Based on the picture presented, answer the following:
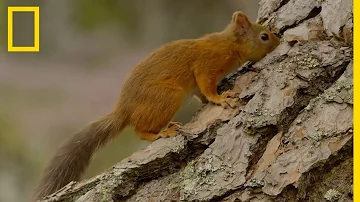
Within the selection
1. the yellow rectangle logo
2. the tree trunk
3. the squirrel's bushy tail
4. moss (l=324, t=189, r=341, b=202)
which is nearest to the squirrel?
the squirrel's bushy tail

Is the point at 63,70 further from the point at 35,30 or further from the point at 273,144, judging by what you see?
the point at 273,144

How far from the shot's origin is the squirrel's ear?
Result: 6.45 feet

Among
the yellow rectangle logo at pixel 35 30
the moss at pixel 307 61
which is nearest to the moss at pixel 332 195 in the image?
the moss at pixel 307 61

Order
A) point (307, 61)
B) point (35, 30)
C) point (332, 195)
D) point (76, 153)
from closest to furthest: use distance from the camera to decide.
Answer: point (332, 195)
point (307, 61)
point (76, 153)
point (35, 30)

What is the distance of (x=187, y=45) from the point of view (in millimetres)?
1938

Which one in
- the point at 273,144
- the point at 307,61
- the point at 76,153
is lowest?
the point at 76,153

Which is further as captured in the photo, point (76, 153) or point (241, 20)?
point (241, 20)

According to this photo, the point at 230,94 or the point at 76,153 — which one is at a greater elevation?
the point at 230,94

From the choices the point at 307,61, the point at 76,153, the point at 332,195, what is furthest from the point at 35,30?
the point at 332,195

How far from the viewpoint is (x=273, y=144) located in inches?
54.2

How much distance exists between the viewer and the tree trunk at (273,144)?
1.29 m

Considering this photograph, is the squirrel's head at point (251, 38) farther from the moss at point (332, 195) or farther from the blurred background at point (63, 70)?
the moss at point (332, 195)

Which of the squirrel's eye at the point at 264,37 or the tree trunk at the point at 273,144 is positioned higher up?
the squirrel's eye at the point at 264,37

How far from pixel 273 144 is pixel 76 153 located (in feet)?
2.37
